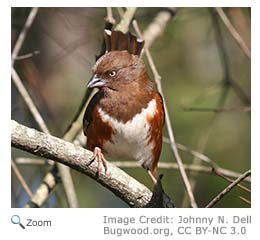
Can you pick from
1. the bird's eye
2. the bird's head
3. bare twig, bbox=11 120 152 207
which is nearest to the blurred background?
the bird's head

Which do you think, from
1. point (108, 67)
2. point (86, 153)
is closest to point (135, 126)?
point (108, 67)

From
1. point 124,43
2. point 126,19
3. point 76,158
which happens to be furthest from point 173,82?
point 76,158

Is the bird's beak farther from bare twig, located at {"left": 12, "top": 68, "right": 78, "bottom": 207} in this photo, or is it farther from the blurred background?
the blurred background

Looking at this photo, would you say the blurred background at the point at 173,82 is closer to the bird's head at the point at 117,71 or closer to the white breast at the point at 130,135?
the white breast at the point at 130,135
